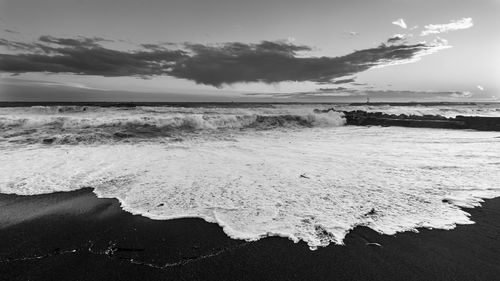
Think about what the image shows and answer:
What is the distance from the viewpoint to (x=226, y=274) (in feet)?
9.76

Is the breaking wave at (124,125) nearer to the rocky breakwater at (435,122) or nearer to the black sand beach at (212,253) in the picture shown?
the rocky breakwater at (435,122)

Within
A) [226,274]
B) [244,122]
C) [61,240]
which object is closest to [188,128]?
[244,122]

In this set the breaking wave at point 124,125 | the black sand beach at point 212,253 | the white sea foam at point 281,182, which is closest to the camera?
the black sand beach at point 212,253

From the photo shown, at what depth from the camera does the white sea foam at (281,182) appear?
422 cm

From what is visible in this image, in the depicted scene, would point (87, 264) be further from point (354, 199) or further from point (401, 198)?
point (401, 198)

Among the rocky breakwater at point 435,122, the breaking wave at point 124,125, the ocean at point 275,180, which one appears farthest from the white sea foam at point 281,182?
the rocky breakwater at point 435,122

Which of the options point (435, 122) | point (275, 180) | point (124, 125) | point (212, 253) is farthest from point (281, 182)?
point (435, 122)

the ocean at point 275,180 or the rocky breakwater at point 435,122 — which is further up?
the rocky breakwater at point 435,122

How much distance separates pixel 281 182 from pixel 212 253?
9.57 ft

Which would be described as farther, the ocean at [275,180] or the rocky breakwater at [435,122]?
the rocky breakwater at [435,122]

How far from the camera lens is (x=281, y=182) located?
6059mm

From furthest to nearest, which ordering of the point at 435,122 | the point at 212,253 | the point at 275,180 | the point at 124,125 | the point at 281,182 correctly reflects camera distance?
the point at 435,122 < the point at 124,125 < the point at 275,180 < the point at 281,182 < the point at 212,253

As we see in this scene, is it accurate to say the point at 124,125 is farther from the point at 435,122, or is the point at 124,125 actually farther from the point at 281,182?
the point at 435,122

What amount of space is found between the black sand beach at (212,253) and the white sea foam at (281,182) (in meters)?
0.25
